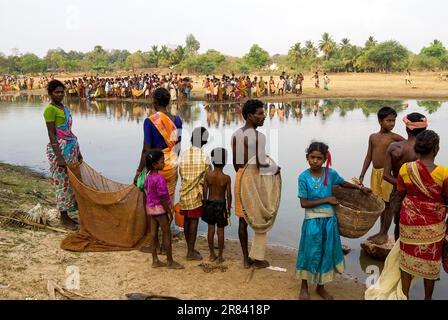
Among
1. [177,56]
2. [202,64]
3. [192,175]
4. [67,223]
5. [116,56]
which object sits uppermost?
[116,56]

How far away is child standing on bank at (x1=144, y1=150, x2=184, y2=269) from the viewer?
171 inches

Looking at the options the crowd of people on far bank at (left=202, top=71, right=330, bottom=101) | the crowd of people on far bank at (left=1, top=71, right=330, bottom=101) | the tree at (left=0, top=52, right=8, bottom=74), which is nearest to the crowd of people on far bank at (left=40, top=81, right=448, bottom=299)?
the crowd of people on far bank at (left=1, top=71, right=330, bottom=101)

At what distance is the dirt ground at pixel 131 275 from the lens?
151 inches

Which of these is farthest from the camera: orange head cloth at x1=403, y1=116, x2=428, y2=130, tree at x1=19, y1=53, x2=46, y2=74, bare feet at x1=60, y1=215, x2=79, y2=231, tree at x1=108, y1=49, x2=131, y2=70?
tree at x1=108, y1=49, x2=131, y2=70

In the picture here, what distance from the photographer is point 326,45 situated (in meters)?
66.2

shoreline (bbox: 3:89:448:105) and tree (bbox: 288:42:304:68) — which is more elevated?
tree (bbox: 288:42:304:68)

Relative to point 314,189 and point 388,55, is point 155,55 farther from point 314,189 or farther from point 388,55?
point 314,189

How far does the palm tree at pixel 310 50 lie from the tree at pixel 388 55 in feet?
50.0

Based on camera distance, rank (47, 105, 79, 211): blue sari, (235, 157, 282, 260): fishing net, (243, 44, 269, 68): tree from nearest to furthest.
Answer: (235, 157, 282, 260): fishing net → (47, 105, 79, 211): blue sari → (243, 44, 269, 68): tree

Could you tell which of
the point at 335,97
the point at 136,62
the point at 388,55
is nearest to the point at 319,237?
the point at 335,97

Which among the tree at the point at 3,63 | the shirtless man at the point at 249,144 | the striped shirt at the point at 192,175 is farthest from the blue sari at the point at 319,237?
Result: the tree at the point at 3,63

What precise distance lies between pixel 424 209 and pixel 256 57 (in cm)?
6419

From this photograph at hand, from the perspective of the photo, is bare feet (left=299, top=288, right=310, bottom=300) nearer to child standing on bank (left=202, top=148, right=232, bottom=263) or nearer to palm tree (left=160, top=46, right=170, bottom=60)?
child standing on bank (left=202, top=148, right=232, bottom=263)
